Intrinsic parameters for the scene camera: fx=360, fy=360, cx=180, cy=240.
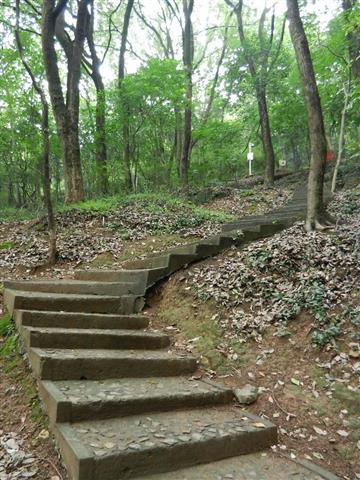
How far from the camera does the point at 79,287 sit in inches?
192

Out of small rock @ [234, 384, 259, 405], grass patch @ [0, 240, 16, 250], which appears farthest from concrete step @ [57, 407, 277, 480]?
grass patch @ [0, 240, 16, 250]

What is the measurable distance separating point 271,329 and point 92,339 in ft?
6.51

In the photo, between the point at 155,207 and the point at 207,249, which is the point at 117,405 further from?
the point at 155,207

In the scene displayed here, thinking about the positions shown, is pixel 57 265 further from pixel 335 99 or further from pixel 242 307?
pixel 335 99

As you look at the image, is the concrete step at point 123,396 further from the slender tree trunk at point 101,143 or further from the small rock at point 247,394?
the slender tree trunk at point 101,143

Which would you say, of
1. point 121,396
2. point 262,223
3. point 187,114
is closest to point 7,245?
point 262,223

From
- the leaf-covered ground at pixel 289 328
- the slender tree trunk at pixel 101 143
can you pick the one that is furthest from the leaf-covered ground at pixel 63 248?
the slender tree trunk at pixel 101 143

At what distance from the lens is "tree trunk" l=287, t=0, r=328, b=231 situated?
20.0ft

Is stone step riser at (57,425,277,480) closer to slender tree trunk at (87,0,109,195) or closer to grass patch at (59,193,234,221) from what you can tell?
grass patch at (59,193,234,221)

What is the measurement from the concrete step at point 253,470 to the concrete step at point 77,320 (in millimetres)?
2025

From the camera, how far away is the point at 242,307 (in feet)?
14.8

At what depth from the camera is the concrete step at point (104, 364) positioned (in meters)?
3.06

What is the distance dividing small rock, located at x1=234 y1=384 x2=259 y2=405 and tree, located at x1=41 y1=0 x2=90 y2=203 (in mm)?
7611

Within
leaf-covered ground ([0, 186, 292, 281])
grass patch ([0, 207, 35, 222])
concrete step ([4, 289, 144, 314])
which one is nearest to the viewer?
concrete step ([4, 289, 144, 314])
